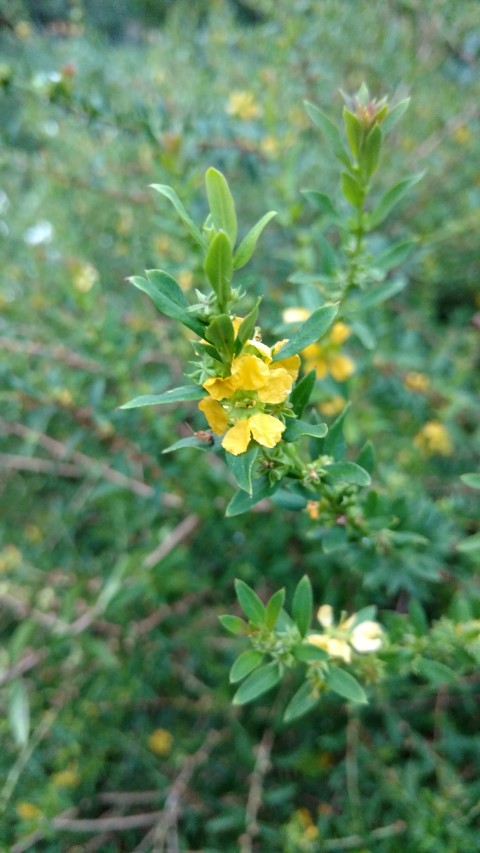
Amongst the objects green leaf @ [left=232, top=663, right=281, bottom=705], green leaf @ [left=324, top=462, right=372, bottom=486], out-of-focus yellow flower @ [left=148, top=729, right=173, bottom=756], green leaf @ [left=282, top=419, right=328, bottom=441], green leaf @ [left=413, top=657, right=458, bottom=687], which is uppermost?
green leaf @ [left=282, top=419, right=328, bottom=441]

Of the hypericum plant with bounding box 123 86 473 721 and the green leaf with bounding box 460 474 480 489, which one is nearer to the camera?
the hypericum plant with bounding box 123 86 473 721

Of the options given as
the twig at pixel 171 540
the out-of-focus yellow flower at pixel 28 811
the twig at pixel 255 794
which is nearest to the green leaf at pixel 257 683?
the twig at pixel 171 540

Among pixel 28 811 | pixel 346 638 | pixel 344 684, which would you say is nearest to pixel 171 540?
pixel 28 811

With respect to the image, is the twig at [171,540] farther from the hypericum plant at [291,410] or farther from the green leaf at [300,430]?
the green leaf at [300,430]

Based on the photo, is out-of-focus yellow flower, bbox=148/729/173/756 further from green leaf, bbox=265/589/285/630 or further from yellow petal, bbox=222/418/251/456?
yellow petal, bbox=222/418/251/456

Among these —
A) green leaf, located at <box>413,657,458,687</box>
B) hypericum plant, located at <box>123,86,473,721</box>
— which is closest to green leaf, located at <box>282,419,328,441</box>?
hypericum plant, located at <box>123,86,473,721</box>

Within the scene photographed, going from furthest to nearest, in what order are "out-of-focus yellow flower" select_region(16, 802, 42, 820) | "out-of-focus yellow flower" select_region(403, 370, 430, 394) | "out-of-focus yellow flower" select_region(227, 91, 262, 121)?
"out-of-focus yellow flower" select_region(227, 91, 262, 121), "out-of-focus yellow flower" select_region(403, 370, 430, 394), "out-of-focus yellow flower" select_region(16, 802, 42, 820)

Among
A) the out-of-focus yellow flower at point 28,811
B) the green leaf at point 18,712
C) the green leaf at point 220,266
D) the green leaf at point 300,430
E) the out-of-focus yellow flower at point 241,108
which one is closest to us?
the green leaf at point 220,266
